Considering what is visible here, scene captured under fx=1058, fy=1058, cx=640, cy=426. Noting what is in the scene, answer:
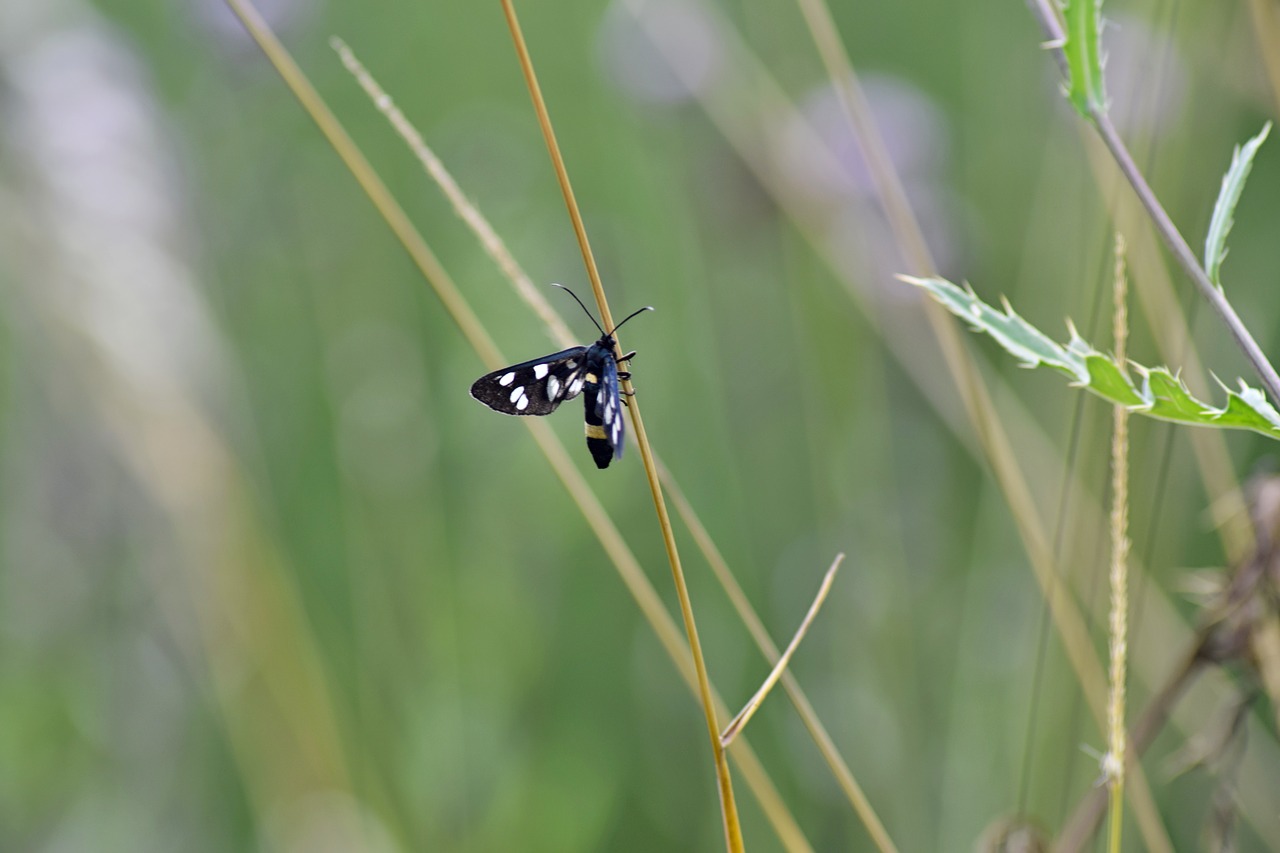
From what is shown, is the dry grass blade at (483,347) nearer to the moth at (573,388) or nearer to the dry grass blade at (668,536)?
the moth at (573,388)

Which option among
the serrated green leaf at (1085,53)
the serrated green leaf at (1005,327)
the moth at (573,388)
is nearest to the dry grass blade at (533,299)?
the moth at (573,388)

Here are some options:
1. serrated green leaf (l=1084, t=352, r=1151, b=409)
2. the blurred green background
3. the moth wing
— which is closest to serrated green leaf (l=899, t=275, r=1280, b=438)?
serrated green leaf (l=1084, t=352, r=1151, b=409)

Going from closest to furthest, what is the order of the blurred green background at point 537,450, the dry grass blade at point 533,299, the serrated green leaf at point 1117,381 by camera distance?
1. the serrated green leaf at point 1117,381
2. the dry grass blade at point 533,299
3. the blurred green background at point 537,450

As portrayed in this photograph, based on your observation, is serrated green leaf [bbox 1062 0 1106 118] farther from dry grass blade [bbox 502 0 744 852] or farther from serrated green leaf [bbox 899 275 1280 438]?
dry grass blade [bbox 502 0 744 852]

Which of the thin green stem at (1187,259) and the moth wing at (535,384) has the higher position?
the moth wing at (535,384)

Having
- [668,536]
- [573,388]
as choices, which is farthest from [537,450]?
[668,536]

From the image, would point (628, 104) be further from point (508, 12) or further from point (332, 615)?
point (508, 12)
